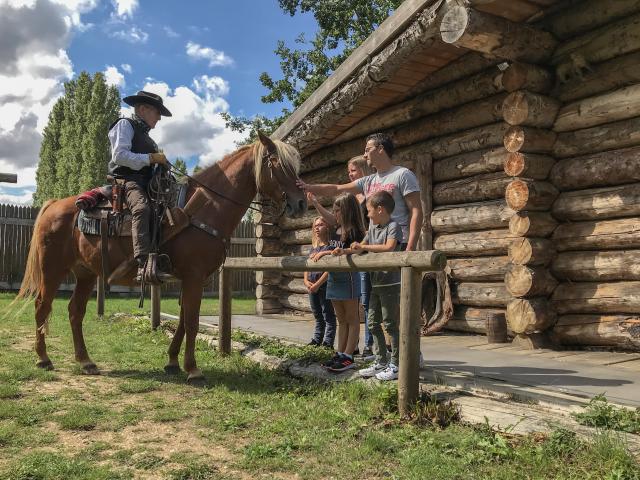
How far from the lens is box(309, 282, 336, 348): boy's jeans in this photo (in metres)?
6.54

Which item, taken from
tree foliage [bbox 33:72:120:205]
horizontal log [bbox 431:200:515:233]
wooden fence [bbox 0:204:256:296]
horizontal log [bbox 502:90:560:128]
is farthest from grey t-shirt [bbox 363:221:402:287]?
tree foliage [bbox 33:72:120:205]

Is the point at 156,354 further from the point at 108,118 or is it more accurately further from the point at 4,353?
the point at 108,118

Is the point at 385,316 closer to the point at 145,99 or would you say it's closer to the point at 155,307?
the point at 145,99

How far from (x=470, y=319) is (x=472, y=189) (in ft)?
5.88

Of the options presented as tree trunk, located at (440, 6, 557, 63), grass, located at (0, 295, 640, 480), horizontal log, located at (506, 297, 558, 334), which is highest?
tree trunk, located at (440, 6, 557, 63)

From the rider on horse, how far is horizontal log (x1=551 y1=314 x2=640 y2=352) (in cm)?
476

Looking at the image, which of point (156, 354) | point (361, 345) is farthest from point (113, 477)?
point (361, 345)

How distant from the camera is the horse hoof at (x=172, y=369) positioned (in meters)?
5.78

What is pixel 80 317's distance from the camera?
636 centimetres

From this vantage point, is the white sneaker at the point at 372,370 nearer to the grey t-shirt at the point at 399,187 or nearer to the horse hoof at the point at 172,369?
the grey t-shirt at the point at 399,187

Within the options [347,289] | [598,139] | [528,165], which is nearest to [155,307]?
[347,289]

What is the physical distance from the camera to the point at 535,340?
6.56 m

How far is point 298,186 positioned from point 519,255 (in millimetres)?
2911

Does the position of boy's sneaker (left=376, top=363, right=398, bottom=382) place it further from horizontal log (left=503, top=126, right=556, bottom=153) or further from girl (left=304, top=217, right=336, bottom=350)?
horizontal log (left=503, top=126, right=556, bottom=153)
